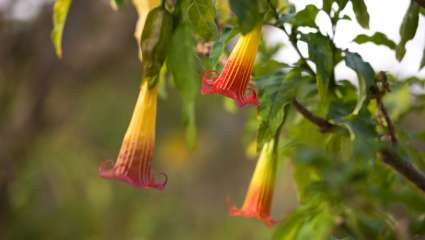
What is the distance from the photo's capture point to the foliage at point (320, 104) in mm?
483

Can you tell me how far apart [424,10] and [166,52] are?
32 cm

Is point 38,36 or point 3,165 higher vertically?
point 38,36

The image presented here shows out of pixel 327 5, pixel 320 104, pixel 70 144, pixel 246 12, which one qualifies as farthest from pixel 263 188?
pixel 70 144

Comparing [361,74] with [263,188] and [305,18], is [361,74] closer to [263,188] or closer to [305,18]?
[305,18]

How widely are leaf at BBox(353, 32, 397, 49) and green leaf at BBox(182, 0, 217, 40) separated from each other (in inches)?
9.0

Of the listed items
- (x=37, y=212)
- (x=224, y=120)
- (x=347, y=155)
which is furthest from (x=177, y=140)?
(x=347, y=155)

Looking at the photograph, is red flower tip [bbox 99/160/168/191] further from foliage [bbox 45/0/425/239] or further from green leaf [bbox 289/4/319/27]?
green leaf [bbox 289/4/319/27]

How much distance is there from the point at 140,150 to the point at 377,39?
32 centimetres

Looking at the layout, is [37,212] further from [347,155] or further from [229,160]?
[347,155]

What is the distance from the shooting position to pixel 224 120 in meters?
4.90

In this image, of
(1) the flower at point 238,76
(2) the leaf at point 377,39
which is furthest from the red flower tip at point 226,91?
(2) the leaf at point 377,39

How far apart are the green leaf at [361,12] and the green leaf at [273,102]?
3.3 inches

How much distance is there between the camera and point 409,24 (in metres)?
0.68

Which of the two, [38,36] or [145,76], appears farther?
[38,36]
